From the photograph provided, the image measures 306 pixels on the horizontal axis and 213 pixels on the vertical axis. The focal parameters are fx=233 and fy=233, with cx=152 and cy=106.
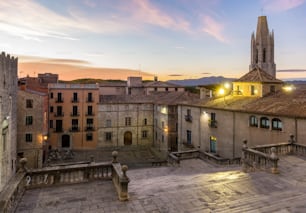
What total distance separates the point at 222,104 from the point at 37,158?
27.1 meters

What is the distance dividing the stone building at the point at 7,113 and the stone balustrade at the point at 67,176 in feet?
47.5

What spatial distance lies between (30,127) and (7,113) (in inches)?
401

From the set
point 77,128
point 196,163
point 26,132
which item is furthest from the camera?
point 77,128

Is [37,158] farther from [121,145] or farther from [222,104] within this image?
[222,104]

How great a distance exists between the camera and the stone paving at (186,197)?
7801 mm

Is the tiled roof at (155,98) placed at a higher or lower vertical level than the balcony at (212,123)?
higher

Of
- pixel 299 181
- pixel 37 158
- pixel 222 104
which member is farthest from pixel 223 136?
pixel 37 158

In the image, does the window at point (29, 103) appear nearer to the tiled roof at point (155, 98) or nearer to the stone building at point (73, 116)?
the stone building at point (73, 116)

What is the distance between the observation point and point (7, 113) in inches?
949

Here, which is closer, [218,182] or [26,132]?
[218,182]

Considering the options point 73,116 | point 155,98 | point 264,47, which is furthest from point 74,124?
point 264,47

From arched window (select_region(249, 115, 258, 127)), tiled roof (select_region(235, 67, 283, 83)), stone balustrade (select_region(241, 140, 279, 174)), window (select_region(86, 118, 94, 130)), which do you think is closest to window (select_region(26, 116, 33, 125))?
window (select_region(86, 118, 94, 130))

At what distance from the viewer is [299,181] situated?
10.5m

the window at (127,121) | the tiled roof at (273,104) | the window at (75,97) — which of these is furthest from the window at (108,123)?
the tiled roof at (273,104)
